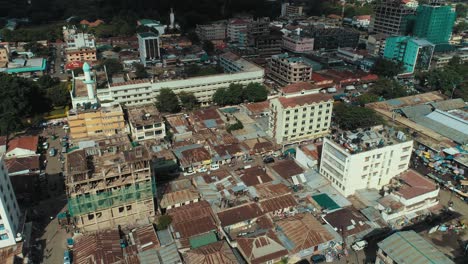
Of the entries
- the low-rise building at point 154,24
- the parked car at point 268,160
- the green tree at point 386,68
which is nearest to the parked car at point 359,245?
the parked car at point 268,160

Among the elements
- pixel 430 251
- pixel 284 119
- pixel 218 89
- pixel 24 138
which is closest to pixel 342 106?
pixel 284 119

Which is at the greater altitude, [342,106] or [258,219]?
[342,106]

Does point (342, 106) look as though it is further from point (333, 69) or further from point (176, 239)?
point (176, 239)

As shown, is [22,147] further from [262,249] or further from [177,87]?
[262,249]

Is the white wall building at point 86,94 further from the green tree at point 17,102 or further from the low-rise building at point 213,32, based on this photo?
the low-rise building at point 213,32

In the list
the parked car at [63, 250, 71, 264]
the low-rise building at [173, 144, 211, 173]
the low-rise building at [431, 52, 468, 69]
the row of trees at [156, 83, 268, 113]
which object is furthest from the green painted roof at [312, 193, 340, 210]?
the low-rise building at [431, 52, 468, 69]

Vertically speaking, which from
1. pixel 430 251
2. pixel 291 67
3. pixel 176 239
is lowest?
pixel 176 239
